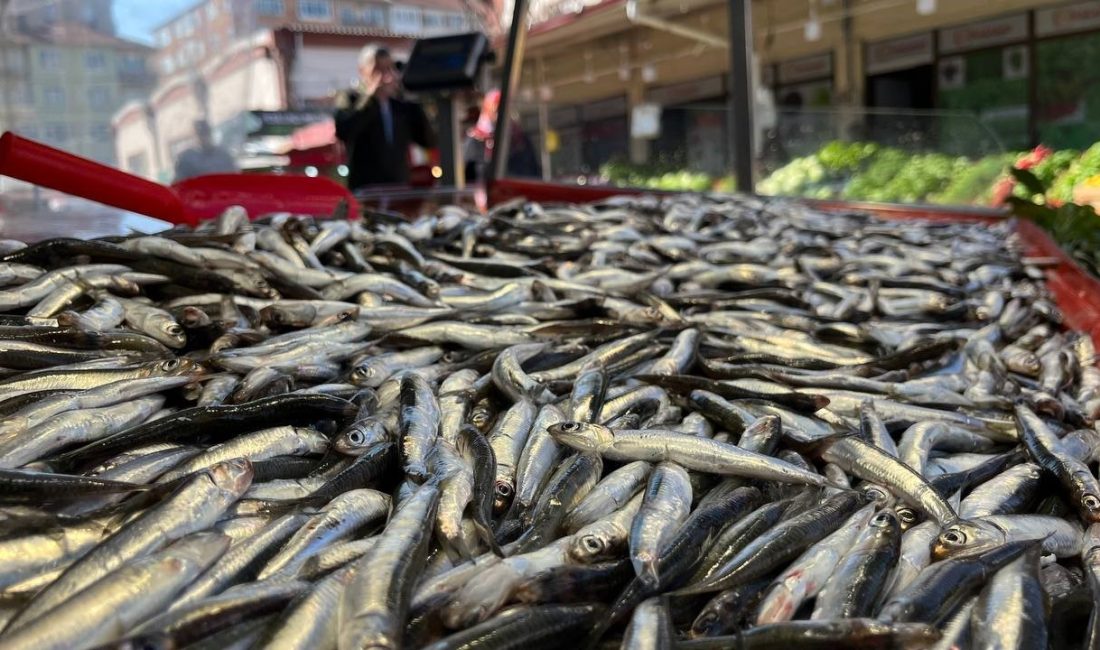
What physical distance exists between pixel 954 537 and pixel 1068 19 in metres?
13.1

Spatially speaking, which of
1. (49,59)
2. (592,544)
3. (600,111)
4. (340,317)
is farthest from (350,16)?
(592,544)

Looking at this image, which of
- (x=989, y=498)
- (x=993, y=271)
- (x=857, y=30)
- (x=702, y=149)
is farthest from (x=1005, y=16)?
(x=989, y=498)

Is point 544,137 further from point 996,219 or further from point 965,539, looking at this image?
point 965,539

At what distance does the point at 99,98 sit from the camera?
12.2 metres

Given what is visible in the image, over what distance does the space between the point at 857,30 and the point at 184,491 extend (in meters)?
14.9

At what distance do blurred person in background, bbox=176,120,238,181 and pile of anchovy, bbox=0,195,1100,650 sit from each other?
31.8ft

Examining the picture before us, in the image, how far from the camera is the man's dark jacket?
30.2 feet

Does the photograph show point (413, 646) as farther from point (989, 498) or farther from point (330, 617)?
point (989, 498)

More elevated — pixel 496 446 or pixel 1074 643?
pixel 496 446

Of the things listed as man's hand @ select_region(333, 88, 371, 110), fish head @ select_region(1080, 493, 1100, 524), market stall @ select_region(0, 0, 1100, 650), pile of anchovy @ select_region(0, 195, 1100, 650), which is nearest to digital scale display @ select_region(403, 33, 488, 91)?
man's hand @ select_region(333, 88, 371, 110)

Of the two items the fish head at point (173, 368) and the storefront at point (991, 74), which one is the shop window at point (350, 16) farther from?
the fish head at point (173, 368)

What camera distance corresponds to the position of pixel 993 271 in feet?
16.5

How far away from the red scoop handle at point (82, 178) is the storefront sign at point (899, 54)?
12842 millimetres

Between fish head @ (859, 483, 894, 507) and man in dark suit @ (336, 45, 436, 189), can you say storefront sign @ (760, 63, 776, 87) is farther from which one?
fish head @ (859, 483, 894, 507)
